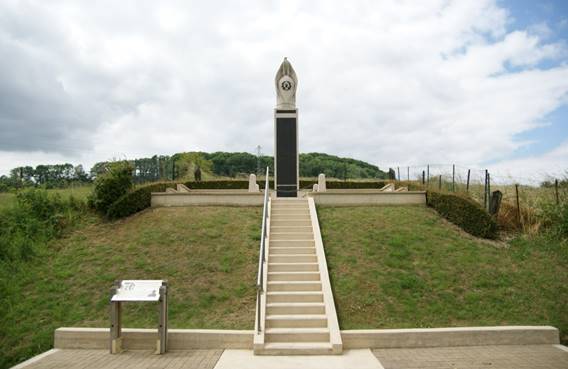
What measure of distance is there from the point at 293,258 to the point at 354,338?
330cm

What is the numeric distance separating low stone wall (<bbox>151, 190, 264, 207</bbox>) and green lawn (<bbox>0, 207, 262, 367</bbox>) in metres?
0.63

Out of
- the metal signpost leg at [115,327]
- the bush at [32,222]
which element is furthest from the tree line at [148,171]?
the metal signpost leg at [115,327]

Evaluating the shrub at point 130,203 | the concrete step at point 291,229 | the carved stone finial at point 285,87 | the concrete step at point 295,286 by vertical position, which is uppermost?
the carved stone finial at point 285,87

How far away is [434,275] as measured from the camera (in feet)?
32.8

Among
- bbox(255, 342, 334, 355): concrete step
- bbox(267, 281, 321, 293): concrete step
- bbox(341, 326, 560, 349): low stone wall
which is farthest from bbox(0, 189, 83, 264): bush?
bbox(341, 326, 560, 349): low stone wall

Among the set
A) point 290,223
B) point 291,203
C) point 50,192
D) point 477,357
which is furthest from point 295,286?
point 50,192

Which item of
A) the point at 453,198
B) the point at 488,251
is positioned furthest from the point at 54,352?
the point at 453,198

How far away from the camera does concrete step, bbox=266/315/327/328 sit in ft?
27.3

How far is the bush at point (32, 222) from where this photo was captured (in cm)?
1140

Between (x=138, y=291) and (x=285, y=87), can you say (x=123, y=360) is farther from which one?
(x=285, y=87)

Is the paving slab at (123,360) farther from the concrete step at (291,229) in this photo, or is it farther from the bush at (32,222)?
the concrete step at (291,229)

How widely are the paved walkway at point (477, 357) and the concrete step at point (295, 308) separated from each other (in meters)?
1.58

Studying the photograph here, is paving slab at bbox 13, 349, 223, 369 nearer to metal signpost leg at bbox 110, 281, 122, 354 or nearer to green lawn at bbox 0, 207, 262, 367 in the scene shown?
metal signpost leg at bbox 110, 281, 122, 354

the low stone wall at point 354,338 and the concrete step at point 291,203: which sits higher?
the concrete step at point 291,203
